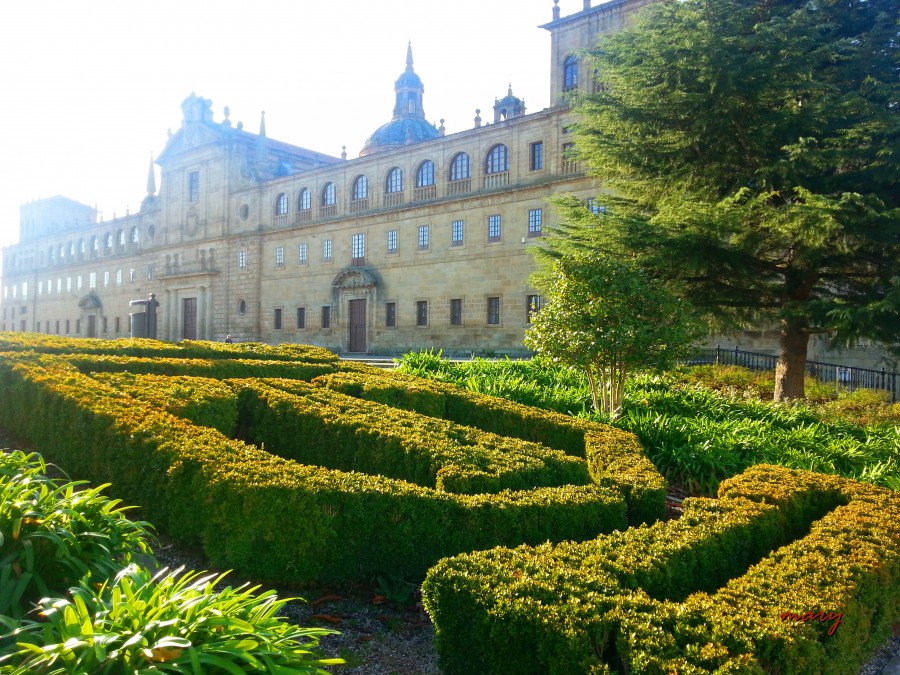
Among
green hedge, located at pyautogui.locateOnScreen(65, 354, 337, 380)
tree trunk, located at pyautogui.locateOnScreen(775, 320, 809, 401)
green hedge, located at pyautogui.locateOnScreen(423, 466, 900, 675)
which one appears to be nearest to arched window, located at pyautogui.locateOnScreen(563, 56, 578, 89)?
tree trunk, located at pyautogui.locateOnScreen(775, 320, 809, 401)

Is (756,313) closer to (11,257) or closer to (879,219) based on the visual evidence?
(879,219)

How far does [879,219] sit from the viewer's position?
37.0 feet

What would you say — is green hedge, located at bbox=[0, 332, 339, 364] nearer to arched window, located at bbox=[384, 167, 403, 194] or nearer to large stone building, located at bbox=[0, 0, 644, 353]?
large stone building, located at bbox=[0, 0, 644, 353]

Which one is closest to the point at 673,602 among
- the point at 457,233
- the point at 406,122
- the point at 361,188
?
A: the point at 457,233

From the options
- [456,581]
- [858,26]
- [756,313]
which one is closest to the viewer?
[456,581]

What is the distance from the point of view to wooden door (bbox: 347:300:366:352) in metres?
35.2

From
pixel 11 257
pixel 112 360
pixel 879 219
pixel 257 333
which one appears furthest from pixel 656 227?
pixel 11 257

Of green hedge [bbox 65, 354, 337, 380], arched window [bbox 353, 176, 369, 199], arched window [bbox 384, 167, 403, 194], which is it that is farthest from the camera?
arched window [bbox 353, 176, 369, 199]

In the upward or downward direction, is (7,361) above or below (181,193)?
below

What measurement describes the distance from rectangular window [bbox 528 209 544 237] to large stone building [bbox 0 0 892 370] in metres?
0.08

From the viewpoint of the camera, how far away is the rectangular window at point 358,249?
116 feet

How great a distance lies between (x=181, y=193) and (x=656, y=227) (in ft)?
135

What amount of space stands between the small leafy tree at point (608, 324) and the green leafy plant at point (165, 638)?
7.90m

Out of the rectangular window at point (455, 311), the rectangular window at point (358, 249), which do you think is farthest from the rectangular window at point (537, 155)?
the rectangular window at point (358, 249)
